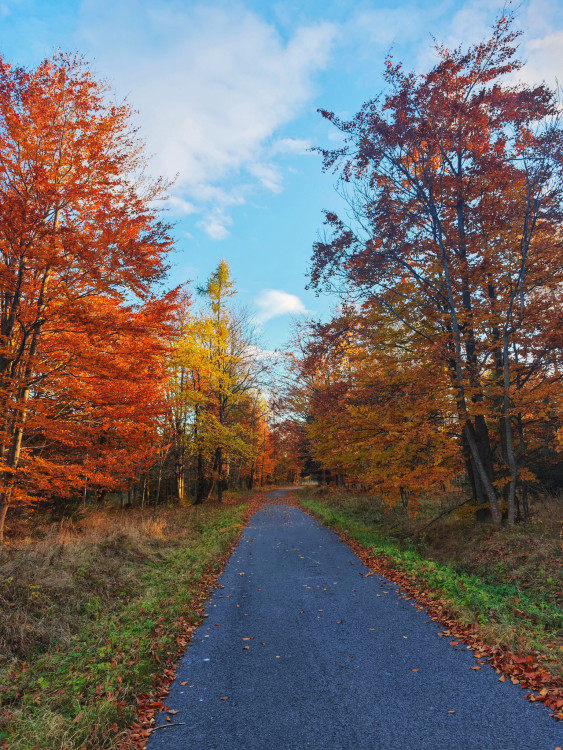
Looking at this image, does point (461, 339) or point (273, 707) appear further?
point (461, 339)

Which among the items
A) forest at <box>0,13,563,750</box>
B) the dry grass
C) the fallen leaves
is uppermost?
forest at <box>0,13,563,750</box>

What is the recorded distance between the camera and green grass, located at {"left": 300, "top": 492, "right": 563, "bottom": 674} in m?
4.97

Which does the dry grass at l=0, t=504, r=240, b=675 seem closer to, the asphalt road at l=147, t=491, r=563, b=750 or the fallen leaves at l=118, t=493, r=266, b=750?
the fallen leaves at l=118, t=493, r=266, b=750

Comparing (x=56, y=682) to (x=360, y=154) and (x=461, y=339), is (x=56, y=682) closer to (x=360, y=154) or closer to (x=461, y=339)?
(x=461, y=339)

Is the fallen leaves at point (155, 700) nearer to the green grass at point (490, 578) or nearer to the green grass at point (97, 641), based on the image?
the green grass at point (97, 641)

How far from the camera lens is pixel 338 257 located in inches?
407

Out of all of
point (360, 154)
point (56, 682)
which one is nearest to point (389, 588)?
point (56, 682)

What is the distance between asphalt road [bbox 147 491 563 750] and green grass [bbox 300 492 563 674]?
70 centimetres

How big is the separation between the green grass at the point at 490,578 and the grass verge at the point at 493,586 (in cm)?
1

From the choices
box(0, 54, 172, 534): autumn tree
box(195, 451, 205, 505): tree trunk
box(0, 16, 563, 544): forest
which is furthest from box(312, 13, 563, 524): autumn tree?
box(195, 451, 205, 505): tree trunk

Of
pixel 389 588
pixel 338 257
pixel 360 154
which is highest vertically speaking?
pixel 360 154

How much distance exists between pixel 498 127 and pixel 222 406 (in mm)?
17703

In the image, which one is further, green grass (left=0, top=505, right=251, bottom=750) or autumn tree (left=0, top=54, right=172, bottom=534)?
autumn tree (left=0, top=54, right=172, bottom=534)

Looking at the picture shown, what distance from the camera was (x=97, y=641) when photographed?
5.17 m
